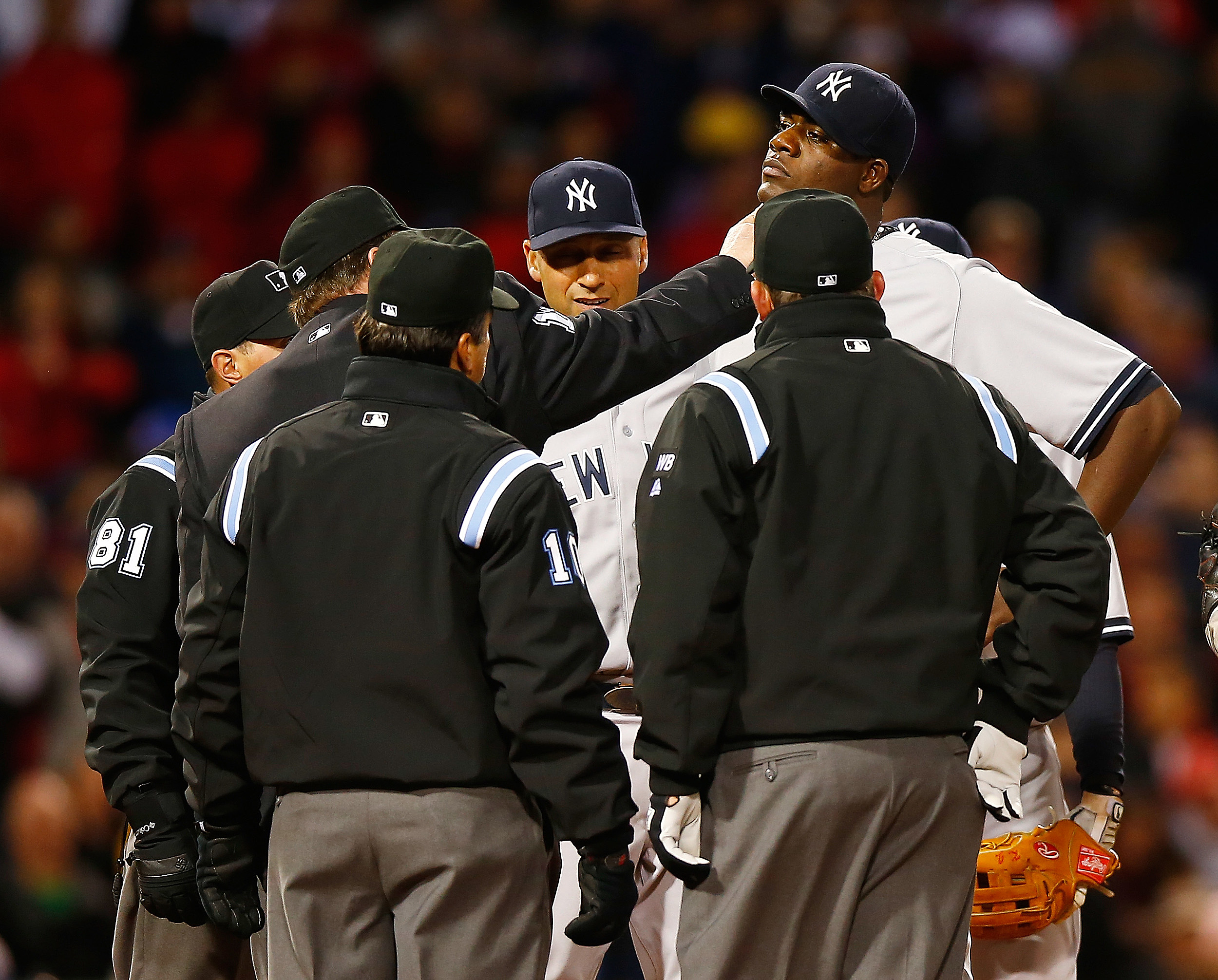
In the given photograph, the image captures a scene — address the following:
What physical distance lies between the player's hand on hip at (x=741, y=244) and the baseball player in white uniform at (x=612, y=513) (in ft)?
1.03

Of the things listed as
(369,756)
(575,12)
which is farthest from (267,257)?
(369,756)

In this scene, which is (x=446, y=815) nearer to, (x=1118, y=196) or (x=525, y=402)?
(x=525, y=402)

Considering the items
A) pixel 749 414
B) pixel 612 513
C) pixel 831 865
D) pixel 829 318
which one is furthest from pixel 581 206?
pixel 831 865

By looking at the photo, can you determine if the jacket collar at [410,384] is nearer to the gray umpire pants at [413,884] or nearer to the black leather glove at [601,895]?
the gray umpire pants at [413,884]

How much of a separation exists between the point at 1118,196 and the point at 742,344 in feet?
16.6

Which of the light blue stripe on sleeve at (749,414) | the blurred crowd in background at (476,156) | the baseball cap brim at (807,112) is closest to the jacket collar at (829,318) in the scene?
the light blue stripe on sleeve at (749,414)

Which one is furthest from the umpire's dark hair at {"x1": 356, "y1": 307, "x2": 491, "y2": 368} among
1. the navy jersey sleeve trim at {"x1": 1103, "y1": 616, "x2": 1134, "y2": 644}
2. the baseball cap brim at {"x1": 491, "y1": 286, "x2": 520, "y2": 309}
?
the navy jersey sleeve trim at {"x1": 1103, "y1": 616, "x2": 1134, "y2": 644}

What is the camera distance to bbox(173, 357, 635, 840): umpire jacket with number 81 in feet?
9.69

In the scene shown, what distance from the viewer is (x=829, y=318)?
3.19 m

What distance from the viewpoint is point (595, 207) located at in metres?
4.59

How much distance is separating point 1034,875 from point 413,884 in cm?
151

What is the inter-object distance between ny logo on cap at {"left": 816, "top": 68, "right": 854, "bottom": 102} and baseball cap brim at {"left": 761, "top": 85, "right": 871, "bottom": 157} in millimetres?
58

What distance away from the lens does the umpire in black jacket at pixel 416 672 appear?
9.71ft

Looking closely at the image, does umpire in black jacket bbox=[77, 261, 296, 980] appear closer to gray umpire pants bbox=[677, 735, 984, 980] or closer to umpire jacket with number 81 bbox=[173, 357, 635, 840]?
umpire jacket with number 81 bbox=[173, 357, 635, 840]
